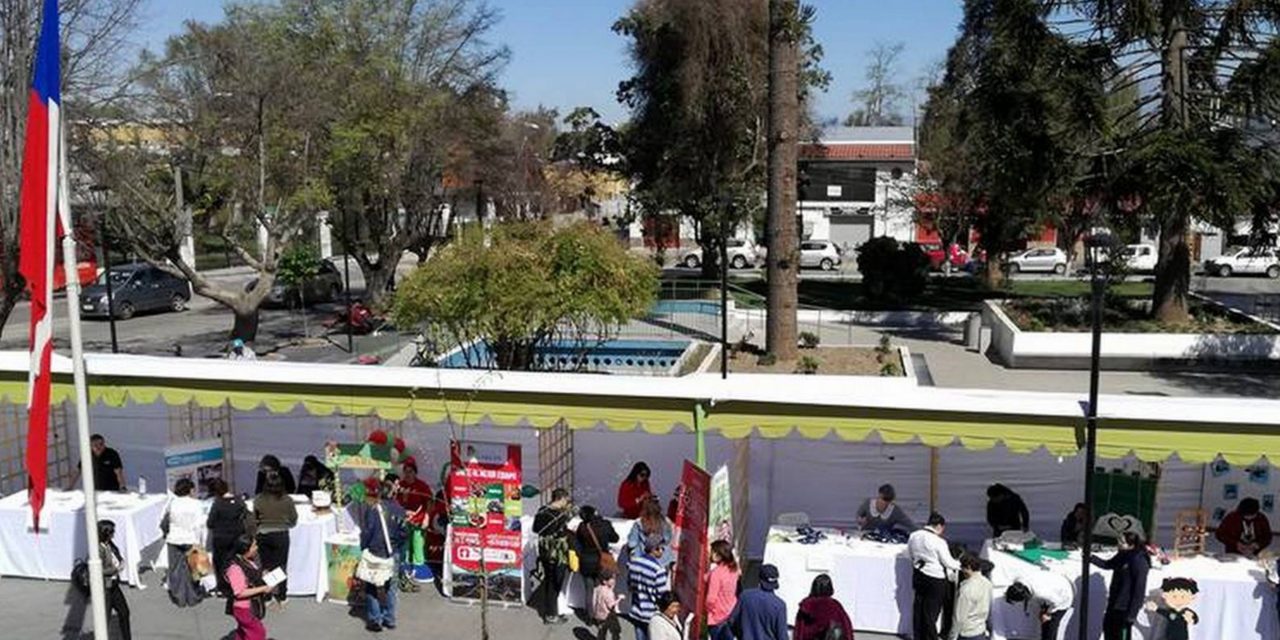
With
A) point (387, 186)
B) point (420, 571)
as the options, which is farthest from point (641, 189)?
A: point (420, 571)

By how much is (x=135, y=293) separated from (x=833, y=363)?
23193mm

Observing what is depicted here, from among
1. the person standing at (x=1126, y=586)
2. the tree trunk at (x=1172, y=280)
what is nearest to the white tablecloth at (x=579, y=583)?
the person standing at (x=1126, y=586)

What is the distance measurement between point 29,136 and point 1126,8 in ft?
72.3

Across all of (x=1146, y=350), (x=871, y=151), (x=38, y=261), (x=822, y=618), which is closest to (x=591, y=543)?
(x=822, y=618)

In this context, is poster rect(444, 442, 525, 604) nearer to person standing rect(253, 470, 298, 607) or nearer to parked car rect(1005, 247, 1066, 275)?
person standing rect(253, 470, 298, 607)

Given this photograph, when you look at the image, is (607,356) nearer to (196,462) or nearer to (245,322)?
(245,322)

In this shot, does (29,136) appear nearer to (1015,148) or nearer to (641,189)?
(1015,148)

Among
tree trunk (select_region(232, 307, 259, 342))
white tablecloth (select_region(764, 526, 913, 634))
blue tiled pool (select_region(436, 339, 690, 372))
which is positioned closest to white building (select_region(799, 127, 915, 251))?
blue tiled pool (select_region(436, 339, 690, 372))

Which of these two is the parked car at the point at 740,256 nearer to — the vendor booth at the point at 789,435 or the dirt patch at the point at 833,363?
the dirt patch at the point at 833,363

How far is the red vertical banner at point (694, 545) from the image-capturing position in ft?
28.4

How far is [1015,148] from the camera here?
23125 millimetres

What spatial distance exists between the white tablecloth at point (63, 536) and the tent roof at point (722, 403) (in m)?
1.14

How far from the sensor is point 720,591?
8758 millimetres

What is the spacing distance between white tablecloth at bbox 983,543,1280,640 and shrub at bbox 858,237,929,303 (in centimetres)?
2380
